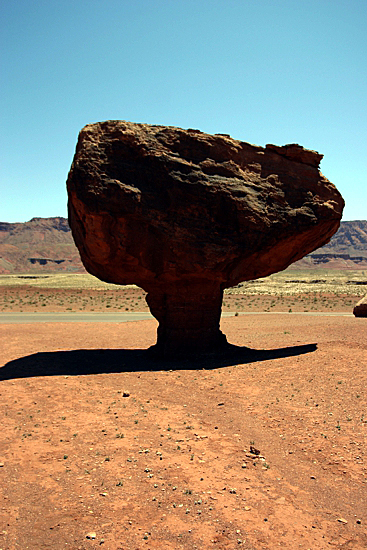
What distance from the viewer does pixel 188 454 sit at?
7.20m

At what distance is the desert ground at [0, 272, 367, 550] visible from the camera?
17.3ft

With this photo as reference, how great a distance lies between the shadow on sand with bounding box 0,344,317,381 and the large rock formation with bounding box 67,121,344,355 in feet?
2.17

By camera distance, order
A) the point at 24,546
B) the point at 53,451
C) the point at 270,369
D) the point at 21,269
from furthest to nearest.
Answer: the point at 21,269, the point at 270,369, the point at 53,451, the point at 24,546

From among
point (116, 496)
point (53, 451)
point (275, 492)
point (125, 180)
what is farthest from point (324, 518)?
point (125, 180)

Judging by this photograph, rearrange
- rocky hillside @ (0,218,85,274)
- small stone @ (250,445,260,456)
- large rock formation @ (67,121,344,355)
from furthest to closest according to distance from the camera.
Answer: rocky hillside @ (0,218,85,274) < large rock formation @ (67,121,344,355) < small stone @ (250,445,260,456)

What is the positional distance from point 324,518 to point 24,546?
11.1 ft

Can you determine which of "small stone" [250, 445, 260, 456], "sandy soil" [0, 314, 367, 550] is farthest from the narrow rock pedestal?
"small stone" [250, 445, 260, 456]

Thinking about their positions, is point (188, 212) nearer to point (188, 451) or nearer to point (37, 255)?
point (188, 451)

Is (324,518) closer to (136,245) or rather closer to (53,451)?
(53,451)

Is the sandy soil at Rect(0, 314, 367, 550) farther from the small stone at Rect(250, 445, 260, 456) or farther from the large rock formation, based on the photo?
the large rock formation

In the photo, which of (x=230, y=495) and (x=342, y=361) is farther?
(x=342, y=361)

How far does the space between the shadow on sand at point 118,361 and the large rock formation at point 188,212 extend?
663 mm

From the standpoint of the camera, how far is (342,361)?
12484 millimetres

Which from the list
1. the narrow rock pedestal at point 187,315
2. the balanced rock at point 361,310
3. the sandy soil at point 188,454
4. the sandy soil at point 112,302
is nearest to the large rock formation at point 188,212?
the narrow rock pedestal at point 187,315
